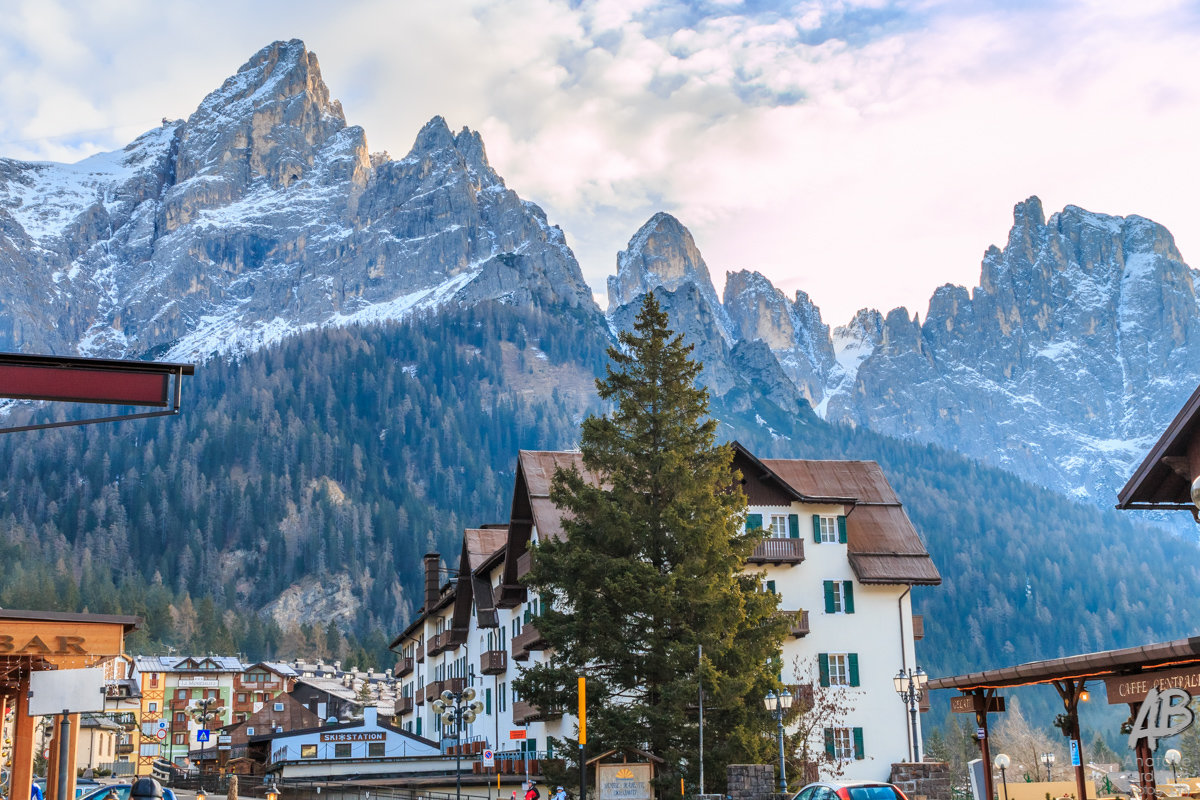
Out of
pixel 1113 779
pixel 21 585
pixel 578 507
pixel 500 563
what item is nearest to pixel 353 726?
pixel 500 563

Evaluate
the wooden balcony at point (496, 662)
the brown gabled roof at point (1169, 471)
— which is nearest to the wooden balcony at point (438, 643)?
the wooden balcony at point (496, 662)

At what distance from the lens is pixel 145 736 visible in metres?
126

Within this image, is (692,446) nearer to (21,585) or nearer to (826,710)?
(826,710)

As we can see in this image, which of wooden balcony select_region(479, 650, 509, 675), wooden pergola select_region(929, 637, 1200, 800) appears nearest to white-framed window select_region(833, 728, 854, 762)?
wooden balcony select_region(479, 650, 509, 675)

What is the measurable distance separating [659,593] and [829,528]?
850 inches

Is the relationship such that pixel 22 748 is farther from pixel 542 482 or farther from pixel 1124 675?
pixel 542 482

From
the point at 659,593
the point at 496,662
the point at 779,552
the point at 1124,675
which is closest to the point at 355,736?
the point at 496,662

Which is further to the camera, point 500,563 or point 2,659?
point 500,563

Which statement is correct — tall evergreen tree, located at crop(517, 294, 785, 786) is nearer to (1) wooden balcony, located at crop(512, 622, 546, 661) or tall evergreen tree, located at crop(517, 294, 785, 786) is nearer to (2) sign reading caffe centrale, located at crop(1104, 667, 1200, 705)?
(1) wooden balcony, located at crop(512, 622, 546, 661)

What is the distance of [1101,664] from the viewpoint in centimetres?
1823

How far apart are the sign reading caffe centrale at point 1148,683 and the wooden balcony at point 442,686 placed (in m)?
44.5

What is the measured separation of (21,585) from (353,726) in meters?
112

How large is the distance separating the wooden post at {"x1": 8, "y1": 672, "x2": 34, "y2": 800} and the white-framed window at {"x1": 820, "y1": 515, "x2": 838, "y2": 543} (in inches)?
1496

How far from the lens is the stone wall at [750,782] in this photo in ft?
101
